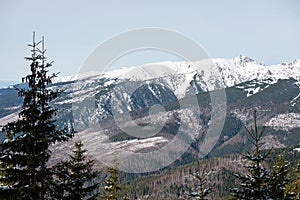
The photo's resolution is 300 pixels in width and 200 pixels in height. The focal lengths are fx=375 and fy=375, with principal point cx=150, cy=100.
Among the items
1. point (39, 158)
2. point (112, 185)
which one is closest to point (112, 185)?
point (112, 185)

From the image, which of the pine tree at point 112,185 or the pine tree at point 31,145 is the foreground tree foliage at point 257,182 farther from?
the pine tree at point 112,185

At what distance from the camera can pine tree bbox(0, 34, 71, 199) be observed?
19.5 m

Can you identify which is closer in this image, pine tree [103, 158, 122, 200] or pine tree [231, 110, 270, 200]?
pine tree [231, 110, 270, 200]

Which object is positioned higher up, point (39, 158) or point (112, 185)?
point (39, 158)

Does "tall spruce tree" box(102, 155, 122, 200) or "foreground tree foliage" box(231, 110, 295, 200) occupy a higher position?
"foreground tree foliage" box(231, 110, 295, 200)

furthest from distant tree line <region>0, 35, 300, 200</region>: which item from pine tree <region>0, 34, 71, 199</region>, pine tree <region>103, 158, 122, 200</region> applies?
pine tree <region>103, 158, 122, 200</region>

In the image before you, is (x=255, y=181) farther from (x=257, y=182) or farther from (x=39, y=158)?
(x=39, y=158)

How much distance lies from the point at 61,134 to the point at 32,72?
3811 millimetres

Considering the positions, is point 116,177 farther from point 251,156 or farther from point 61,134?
point 251,156

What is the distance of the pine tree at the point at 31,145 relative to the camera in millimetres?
19469

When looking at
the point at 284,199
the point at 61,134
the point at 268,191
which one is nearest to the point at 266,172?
the point at 268,191

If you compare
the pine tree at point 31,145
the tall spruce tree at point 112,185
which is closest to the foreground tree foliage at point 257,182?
the pine tree at point 31,145

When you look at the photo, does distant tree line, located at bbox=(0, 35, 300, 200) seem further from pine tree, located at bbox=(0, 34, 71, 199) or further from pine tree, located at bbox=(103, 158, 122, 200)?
pine tree, located at bbox=(103, 158, 122, 200)

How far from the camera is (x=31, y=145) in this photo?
1989 centimetres
